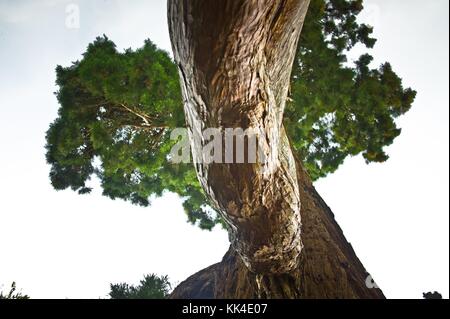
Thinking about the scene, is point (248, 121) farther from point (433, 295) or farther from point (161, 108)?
point (433, 295)

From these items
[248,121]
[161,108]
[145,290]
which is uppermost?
[161,108]

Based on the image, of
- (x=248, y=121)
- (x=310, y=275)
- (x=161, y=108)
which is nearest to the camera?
(x=248, y=121)

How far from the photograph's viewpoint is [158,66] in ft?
13.5

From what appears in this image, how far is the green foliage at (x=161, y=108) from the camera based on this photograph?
4.14 m

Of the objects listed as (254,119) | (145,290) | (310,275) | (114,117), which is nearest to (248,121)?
(254,119)

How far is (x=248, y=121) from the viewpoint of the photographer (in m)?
1.66

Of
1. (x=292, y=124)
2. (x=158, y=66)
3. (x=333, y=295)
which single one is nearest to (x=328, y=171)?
(x=292, y=124)

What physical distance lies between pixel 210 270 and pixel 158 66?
3168 mm

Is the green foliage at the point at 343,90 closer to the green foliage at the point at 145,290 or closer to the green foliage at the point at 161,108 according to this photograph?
the green foliage at the point at 161,108

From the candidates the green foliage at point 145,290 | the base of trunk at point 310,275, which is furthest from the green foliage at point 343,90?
the green foliage at point 145,290

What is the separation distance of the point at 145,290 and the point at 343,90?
5267 mm

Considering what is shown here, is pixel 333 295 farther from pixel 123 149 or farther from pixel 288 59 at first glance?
pixel 123 149

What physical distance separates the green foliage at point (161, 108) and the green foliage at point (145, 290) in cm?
172

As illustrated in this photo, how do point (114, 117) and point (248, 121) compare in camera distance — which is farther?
point (114, 117)
